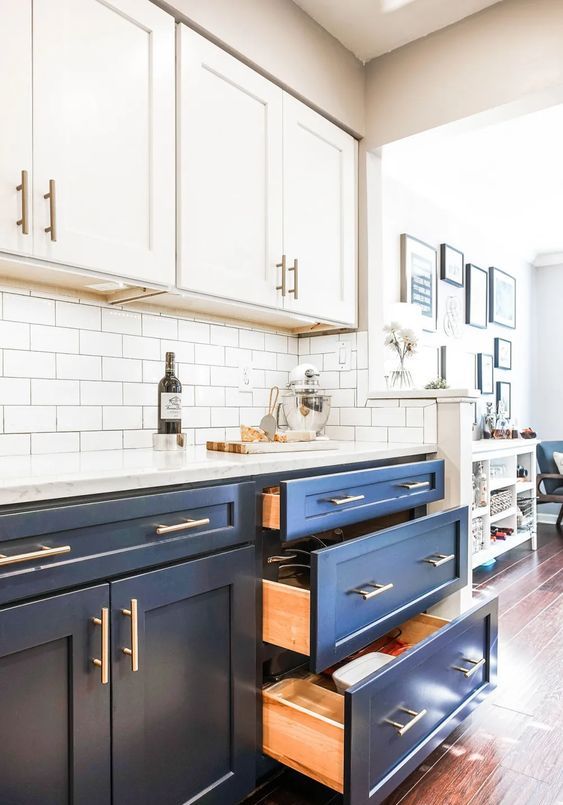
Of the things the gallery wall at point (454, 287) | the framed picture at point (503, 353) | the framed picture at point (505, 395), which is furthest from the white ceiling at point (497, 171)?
the framed picture at point (505, 395)

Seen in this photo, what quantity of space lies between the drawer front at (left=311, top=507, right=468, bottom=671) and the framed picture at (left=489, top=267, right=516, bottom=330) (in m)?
3.40

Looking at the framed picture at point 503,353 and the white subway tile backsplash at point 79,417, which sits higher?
the framed picture at point 503,353

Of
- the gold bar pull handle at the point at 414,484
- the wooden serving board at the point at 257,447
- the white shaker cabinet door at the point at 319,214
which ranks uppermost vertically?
the white shaker cabinet door at the point at 319,214

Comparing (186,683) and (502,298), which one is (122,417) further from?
(502,298)

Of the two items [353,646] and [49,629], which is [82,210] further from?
[353,646]

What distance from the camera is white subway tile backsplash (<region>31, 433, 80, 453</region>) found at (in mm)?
1617

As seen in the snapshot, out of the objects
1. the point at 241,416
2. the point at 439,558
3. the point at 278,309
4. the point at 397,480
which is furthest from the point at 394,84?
the point at 439,558

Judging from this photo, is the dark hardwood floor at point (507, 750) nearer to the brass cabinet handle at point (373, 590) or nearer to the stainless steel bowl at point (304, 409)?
the brass cabinet handle at point (373, 590)

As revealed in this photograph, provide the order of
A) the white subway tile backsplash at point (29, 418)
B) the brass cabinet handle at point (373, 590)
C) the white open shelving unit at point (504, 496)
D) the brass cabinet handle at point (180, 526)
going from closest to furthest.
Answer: the brass cabinet handle at point (180, 526)
the brass cabinet handle at point (373, 590)
the white subway tile backsplash at point (29, 418)
the white open shelving unit at point (504, 496)

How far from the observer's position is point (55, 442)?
1660 millimetres

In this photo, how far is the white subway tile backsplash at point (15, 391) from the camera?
5.10ft

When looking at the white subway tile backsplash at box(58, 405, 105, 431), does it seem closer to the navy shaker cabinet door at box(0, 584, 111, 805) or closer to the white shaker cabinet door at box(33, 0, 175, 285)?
the white shaker cabinet door at box(33, 0, 175, 285)

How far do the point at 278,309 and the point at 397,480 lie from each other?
715 mm

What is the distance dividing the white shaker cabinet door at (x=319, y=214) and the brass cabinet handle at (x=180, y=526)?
100 centimetres
